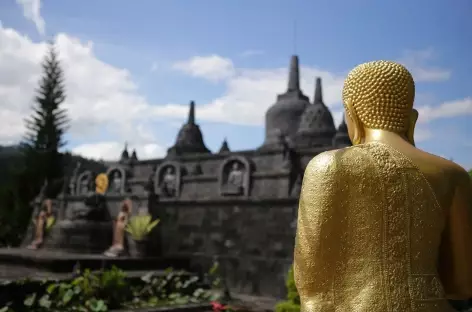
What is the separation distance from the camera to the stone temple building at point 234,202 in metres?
14.7

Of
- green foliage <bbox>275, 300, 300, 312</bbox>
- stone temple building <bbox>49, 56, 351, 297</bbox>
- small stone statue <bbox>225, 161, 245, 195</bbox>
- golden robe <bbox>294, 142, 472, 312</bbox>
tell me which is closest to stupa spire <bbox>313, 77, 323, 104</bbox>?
stone temple building <bbox>49, 56, 351, 297</bbox>

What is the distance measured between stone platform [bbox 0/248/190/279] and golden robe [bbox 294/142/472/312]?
10365 millimetres

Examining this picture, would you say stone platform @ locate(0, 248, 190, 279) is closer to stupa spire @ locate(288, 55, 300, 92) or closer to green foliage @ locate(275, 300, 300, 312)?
green foliage @ locate(275, 300, 300, 312)

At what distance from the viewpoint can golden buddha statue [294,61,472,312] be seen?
2359 mm

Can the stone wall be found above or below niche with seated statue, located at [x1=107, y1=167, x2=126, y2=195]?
below

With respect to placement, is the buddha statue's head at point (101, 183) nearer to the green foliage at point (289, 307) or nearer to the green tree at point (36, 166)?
the green tree at point (36, 166)

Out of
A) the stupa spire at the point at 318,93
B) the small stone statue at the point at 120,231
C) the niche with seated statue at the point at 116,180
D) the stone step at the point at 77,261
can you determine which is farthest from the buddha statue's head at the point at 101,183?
the stupa spire at the point at 318,93

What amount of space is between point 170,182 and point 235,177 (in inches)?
188

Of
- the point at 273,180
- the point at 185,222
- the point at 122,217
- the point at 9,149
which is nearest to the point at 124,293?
the point at 122,217

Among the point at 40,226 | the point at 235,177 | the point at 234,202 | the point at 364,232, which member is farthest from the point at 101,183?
the point at 364,232

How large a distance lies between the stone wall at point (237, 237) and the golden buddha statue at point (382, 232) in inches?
448

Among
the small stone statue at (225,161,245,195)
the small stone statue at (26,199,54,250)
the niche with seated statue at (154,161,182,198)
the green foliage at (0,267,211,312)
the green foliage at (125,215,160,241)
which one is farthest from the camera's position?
the niche with seated statue at (154,161,182,198)

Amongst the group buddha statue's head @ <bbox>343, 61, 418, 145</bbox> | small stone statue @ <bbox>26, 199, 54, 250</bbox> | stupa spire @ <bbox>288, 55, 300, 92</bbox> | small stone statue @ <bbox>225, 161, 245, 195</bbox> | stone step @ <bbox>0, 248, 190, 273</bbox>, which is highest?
stupa spire @ <bbox>288, 55, 300, 92</bbox>

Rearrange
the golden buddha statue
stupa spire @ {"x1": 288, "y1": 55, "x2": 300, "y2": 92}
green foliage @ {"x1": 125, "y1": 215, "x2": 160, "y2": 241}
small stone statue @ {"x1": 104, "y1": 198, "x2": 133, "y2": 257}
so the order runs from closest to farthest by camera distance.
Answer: the golden buddha statue < small stone statue @ {"x1": 104, "y1": 198, "x2": 133, "y2": 257} < green foliage @ {"x1": 125, "y1": 215, "x2": 160, "y2": 241} < stupa spire @ {"x1": 288, "y1": 55, "x2": 300, "y2": 92}
